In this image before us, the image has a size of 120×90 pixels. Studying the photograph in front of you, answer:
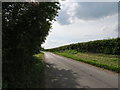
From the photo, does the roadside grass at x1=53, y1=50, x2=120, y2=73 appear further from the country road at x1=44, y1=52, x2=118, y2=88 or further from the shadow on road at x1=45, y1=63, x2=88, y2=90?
the shadow on road at x1=45, y1=63, x2=88, y2=90

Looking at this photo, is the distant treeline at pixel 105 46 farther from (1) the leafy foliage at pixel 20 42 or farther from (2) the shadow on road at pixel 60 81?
(1) the leafy foliage at pixel 20 42

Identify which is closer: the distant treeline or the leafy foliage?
the leafy foliage

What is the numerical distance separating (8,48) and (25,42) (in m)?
0.96

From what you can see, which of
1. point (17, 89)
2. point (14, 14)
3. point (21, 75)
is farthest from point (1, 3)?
point (17, 89)

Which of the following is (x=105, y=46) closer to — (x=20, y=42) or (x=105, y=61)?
(x=105, y=61)

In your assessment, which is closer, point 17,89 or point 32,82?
point 17,89

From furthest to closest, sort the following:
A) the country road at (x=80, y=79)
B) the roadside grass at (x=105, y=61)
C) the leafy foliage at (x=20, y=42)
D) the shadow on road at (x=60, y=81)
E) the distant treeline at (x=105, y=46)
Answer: the distant treeline at (x=105, y=46)
the roadside grass at (x=105, y=61)
the country road at (x=80, y=79)
the shadow on road at (x=60, y=81)
the leafy foliage at (x=20, y=42)

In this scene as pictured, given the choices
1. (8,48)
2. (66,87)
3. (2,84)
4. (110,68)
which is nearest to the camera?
(2,84)

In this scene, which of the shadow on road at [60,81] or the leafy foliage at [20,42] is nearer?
the leafy foliage at [20,42]

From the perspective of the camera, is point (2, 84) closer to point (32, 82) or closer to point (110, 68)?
point (32, 82)

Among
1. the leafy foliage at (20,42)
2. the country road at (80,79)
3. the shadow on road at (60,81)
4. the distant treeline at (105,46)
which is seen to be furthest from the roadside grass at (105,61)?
the leafy foliage at (20,42)

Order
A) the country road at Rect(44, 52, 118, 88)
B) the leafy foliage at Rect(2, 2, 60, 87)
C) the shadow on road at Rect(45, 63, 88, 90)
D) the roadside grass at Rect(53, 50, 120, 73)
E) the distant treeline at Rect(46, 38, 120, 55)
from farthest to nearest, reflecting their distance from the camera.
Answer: the distant treeline at Rect(46, 38, 120, 55)
the roadside grass at Rect(53, 50, 120, 73)
the country road at Rect(44, 52, 118, 88)
the shadow on road at Rect(45, 63, 88, 90)
the leafy foliage at Rect(2, 2, 60, 87)

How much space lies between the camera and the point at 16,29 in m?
7.77

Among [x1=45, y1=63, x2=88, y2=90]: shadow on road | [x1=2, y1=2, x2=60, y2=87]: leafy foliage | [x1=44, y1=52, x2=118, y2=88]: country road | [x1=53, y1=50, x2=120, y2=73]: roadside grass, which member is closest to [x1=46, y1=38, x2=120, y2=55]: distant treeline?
[x1=53, y1=50, x2=120, y2=73]: roadside grass
